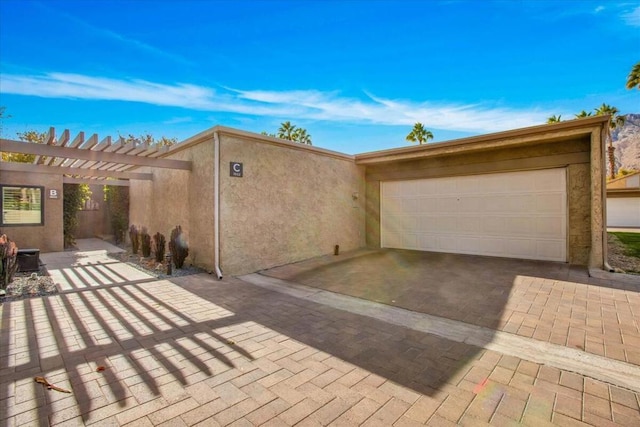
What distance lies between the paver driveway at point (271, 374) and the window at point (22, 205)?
772cm

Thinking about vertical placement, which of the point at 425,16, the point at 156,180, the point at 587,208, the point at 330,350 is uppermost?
the point at 425,16

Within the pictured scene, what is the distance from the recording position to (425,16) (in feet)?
25.2

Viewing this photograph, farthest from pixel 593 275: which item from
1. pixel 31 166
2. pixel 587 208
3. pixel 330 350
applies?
pixel 31 166

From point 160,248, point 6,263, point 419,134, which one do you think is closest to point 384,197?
point 160,248

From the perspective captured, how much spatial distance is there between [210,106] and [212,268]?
714 centimetres

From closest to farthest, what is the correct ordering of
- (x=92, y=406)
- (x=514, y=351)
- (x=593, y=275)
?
(x=92, y=406)
(x=514, y=351)
(x=593, y=275)

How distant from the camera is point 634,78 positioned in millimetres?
18438

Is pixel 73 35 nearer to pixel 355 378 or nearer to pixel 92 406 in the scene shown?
pixel 92 406

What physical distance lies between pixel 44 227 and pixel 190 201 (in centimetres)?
679

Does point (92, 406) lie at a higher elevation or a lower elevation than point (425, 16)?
lower

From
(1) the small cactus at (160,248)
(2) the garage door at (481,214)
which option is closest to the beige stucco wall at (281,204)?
(2) the garage door at (481,214)

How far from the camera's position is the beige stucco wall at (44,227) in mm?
10227

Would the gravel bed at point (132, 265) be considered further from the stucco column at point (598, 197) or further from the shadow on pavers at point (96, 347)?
the shadow on pavers at point (96, 347)

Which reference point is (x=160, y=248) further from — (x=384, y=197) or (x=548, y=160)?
(x=548, y=160)
